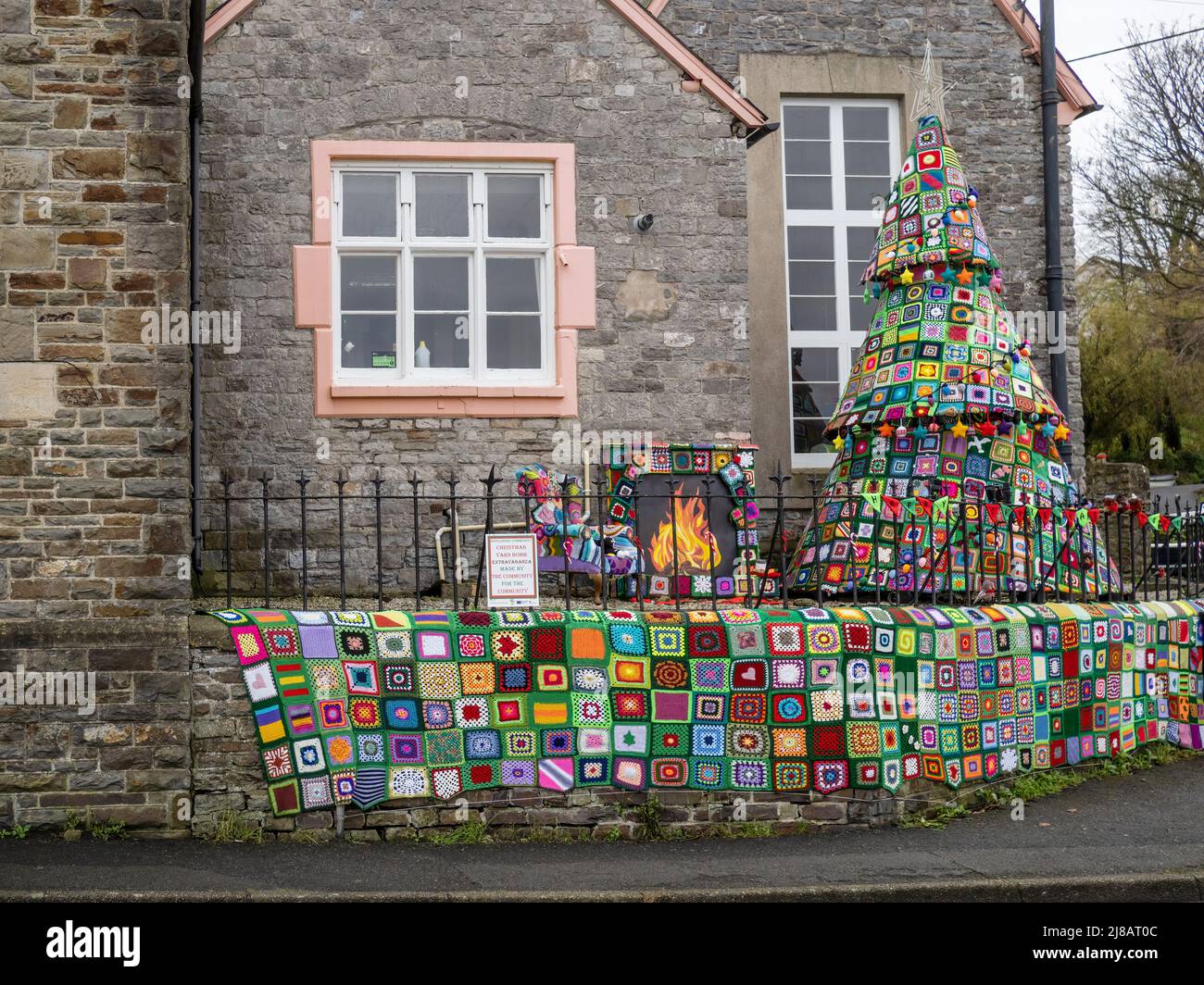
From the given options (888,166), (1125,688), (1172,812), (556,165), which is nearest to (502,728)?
(1172,812)

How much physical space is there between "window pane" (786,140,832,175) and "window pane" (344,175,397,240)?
4688 millimetres

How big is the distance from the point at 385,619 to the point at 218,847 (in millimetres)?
1497

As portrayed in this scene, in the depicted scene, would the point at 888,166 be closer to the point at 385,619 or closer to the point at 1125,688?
the point at 1125,688

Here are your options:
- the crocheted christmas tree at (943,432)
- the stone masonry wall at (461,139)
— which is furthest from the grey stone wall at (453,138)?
the crocheted christmas tree at (943,432)

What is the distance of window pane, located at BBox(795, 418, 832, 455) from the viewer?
14445mm

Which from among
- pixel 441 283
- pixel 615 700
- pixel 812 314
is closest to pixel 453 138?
pixel 441 283

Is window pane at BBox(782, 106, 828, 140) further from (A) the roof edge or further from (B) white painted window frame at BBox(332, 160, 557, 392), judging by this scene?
(B) white painted window frame at BBox(332, 160, 557, 392)

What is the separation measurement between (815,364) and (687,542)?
3.74 meters

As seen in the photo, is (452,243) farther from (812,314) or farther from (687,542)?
(812,314)

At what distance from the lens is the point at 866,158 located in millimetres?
14883

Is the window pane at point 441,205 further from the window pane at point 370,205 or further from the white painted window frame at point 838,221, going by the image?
the white painted window frame at point 838,221

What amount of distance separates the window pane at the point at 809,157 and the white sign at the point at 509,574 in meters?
7.77

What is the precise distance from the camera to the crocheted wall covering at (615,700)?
7.86 metres

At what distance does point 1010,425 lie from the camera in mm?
10758
